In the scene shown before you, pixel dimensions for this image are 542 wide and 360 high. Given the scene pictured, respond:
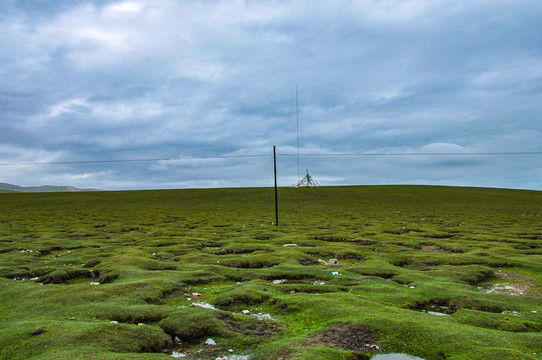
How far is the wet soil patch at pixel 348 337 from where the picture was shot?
6.00 m

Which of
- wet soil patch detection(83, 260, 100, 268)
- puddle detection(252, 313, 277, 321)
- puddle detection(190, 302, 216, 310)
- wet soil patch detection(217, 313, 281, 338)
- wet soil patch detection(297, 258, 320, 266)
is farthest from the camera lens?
wet soil patch detection(297, 258, 320, 266)

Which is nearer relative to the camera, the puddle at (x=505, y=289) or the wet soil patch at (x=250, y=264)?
the puddle at (x=505, y=289)

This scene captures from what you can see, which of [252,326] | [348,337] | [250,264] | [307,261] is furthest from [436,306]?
[250,264]

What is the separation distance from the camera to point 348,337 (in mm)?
6320

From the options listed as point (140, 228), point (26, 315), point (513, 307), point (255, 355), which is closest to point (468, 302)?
point (513, 307)

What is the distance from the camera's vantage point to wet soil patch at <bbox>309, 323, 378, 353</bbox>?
600 cm

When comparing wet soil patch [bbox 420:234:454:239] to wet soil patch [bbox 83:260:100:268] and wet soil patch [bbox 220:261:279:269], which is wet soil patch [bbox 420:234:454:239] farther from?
wet soil patch [bbox 83:260:100:268]

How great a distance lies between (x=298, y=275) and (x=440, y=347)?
20.6 feet

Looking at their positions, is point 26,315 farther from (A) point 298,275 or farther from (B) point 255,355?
(A) point 298,275

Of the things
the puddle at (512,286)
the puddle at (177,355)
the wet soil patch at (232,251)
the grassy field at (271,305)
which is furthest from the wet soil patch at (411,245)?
the puddle at (177,355)

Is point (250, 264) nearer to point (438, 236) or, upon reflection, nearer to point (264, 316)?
point (264, 316)

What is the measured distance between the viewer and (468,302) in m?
8.57

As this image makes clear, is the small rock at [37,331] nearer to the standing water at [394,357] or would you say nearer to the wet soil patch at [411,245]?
the standing water at [394,357]

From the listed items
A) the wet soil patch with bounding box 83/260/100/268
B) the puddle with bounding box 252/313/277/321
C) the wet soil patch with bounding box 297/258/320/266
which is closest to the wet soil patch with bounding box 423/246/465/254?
the wet soil patch with bounding box 297/258/320/266
